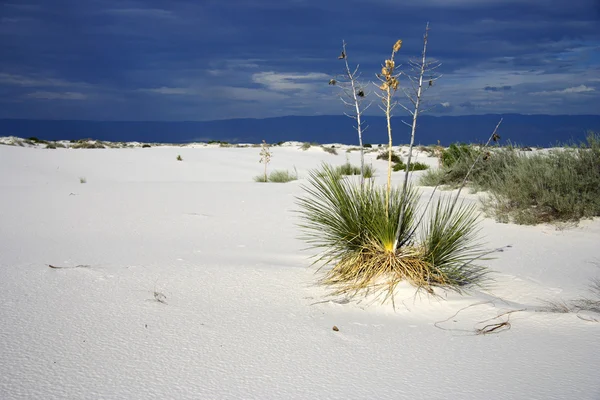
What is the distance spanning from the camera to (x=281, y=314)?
11.2 ft

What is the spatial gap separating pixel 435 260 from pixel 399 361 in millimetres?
1422

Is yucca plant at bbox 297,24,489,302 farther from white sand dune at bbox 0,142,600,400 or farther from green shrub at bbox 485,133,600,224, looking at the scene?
green shrub at bbox 485,133,600,224

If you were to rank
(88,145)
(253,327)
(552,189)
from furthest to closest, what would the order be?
(88,145), (552,189), (253,327)

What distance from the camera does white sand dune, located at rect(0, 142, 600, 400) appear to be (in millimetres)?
2369

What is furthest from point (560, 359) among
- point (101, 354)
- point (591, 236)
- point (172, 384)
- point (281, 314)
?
point (591, 236)

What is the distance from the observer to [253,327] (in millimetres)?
3143

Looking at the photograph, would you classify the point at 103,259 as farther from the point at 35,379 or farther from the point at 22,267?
the point at 35,379

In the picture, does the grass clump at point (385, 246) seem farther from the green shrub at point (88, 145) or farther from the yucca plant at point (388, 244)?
the green shrub at point (88, 145)

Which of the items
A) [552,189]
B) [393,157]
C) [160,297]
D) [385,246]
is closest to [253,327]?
[160,297]

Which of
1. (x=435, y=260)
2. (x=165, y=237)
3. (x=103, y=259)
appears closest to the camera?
(x=435, y=260)

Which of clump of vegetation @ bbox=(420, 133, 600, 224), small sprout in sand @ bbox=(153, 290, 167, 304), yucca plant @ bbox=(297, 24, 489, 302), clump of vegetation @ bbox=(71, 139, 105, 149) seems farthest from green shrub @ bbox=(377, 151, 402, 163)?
clump of vegetation @ bbox=(71, 139, 105, 149)

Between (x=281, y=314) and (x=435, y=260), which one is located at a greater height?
(x=435, y=260)

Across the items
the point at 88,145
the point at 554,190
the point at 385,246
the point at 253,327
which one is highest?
the point at 88,145

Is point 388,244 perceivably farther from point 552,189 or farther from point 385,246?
point 552,189
